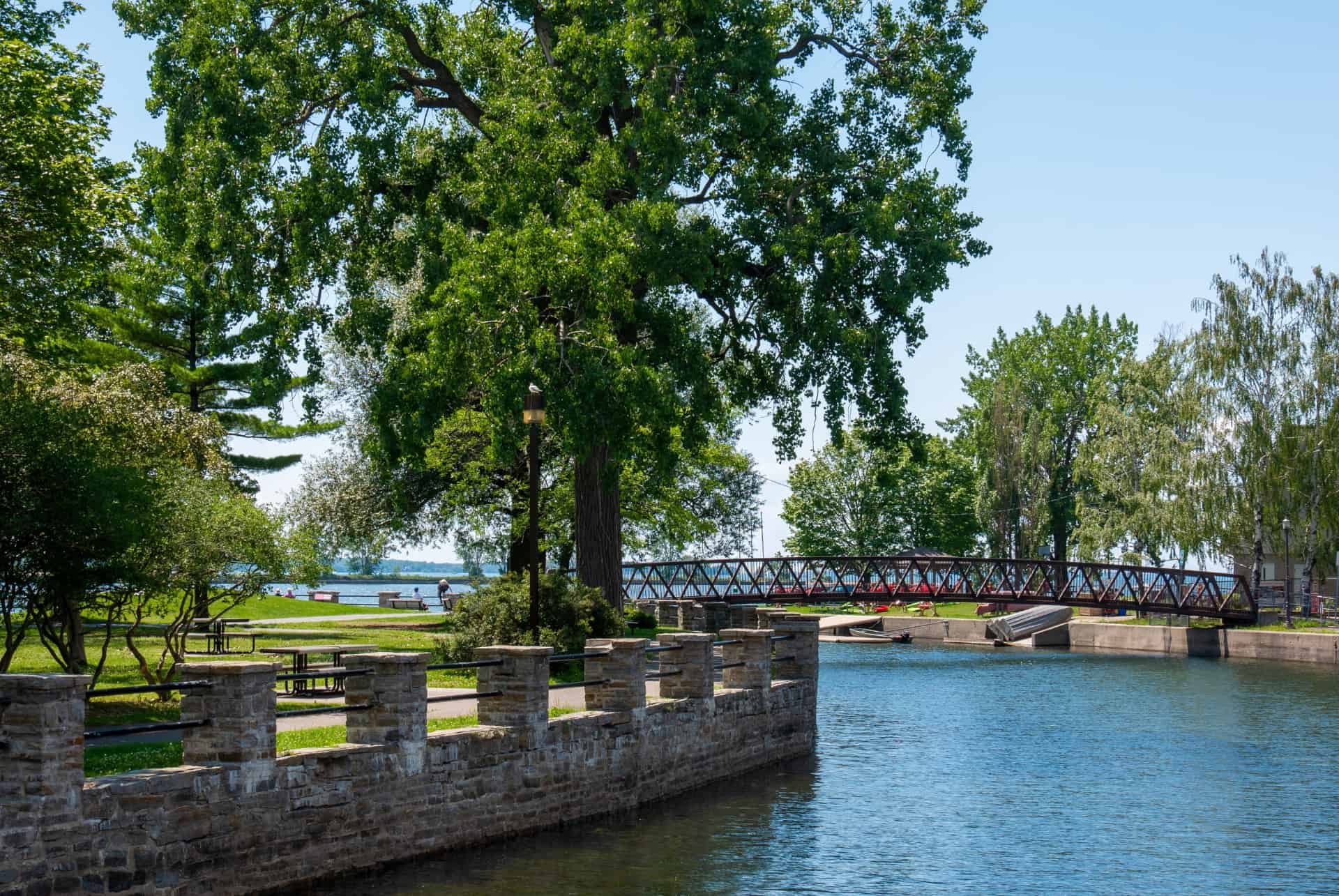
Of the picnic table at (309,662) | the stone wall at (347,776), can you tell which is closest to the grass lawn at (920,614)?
the picnic table at (309,662)

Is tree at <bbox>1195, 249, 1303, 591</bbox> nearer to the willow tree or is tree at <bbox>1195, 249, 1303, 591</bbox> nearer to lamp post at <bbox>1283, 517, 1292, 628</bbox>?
lamp post at <bbox>1283, 517, 1292, 628</bbox>

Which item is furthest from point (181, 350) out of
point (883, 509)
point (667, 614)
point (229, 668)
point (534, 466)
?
point (883, 509)

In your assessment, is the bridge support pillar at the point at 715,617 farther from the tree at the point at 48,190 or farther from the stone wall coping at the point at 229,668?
the stone wall coping at the point at 229,668

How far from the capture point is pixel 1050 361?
81875 millimetres

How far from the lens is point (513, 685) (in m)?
16.7

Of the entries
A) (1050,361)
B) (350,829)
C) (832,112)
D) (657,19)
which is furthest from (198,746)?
(1050,361)

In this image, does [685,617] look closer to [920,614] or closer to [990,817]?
[990,817]

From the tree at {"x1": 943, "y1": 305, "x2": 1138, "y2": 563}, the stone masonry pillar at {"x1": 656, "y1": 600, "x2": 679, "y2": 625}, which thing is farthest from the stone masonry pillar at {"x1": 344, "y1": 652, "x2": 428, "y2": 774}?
the tree at {"x1": 943, "y1": 305, "x2": 1138, "y2": 563}

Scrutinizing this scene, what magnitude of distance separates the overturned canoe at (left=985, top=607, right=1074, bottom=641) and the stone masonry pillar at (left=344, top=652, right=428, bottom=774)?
4490cm

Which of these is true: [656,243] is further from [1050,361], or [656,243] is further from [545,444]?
[1050,361]

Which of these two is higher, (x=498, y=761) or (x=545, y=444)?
(x=545, y=444)

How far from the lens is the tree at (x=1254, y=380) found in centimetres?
5119

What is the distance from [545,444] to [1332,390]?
31499mm

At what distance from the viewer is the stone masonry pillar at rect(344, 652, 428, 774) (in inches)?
581
